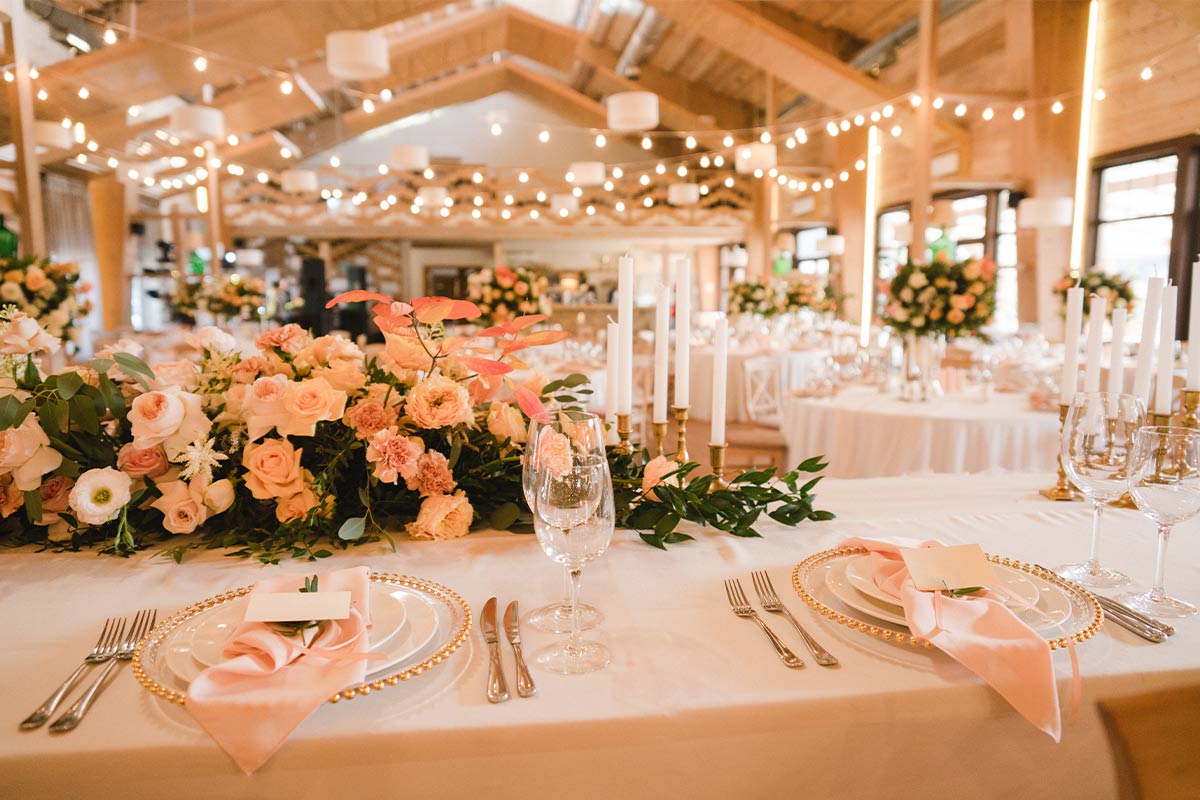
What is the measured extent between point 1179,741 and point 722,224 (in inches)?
501

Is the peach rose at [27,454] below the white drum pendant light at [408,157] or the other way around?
below

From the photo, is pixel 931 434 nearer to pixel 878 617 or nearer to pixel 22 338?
pixel 878 617

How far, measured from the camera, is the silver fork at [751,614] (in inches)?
37.0

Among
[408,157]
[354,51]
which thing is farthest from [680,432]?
[408,157]

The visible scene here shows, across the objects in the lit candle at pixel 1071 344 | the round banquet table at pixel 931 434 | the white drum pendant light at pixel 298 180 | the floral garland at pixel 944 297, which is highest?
the white drum pendant light at pixel 298 180

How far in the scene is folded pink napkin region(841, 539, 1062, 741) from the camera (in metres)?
0.85

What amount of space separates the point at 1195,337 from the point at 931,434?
1.71 meters

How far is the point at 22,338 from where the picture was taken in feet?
4.33

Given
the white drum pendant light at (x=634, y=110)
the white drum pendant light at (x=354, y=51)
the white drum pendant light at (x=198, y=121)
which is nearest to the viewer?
the white drum pendant light at (x=354, y=51)

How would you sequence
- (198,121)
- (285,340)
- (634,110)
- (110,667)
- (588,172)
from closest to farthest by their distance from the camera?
1. (110,667)
2. (285,340)
3. (634,110)
4. (198,121)
5. (588,172)

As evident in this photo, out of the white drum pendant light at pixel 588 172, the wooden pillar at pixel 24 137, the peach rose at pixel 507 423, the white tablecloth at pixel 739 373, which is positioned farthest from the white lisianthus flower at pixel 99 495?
the white drum pendant light at pixel 588 172

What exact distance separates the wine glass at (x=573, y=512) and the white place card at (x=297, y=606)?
0.26 metres

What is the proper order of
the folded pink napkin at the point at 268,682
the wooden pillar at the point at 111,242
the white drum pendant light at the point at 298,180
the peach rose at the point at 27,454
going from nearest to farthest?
the folded pink napkin at the point at 268,682 < the peach rose at the point at 27,454 < the white drum pendant light at the point at 298,180 < the wooden pillar at the point at 111,242

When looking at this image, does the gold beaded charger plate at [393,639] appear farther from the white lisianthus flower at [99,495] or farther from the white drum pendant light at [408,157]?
the white drum pendant light at [408,157]
